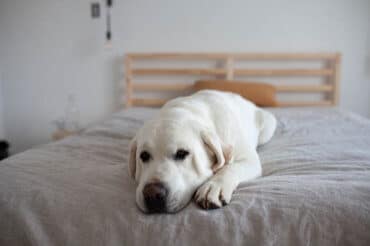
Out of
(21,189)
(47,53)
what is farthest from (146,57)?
(21,189)

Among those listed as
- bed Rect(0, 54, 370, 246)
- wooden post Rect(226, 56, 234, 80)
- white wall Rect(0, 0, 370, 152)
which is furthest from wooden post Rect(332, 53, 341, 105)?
bed Rect(0, 54, 370, 246)

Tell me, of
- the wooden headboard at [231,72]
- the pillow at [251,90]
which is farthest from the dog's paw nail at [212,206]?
the wooden headboard at [231,72]

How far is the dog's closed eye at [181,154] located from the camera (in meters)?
1.08

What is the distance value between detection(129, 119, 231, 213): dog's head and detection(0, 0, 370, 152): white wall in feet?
8.01

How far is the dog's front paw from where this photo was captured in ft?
3.00

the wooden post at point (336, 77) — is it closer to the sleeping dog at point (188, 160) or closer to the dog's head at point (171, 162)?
the sleeping dog at point (188, 160)

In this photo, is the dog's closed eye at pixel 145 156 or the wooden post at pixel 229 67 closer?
the dog's closed eye at pixel 145 156

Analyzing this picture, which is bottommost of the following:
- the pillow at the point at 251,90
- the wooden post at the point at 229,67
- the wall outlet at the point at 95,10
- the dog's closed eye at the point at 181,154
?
the dog's closed eye at the point at 181,154

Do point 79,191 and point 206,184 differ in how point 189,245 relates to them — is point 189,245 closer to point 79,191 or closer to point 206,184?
point 206,184

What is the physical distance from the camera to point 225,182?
3.34 feet

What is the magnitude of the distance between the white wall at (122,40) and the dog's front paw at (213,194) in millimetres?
2631

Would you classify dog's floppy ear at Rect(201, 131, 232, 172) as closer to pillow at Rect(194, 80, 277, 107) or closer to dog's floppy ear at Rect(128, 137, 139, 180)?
dog's floppy ear at Rect(128, 137, 139, 180)

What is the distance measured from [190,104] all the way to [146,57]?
2.13 meters

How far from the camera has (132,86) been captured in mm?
3477
